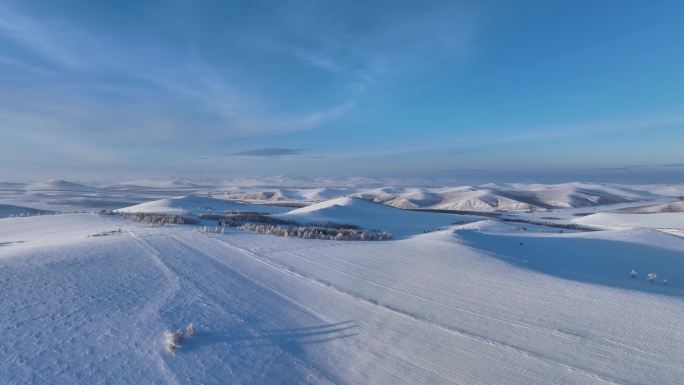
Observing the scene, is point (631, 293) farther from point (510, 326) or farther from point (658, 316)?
point (510, 326)

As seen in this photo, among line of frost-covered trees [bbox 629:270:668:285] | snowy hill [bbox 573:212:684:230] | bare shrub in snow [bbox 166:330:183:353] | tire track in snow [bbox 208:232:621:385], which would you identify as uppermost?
bare shrub in snow [bbox 166:330:183:353]

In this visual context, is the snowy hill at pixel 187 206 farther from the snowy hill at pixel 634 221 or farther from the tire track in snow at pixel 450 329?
the snowy hill at pixel 634 221

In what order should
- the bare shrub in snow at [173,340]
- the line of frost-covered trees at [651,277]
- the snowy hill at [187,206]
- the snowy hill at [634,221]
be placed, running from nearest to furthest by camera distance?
the bare shrub in snow at [173,340], the line of frost-covered trees at [651,277], the snowy hill at [187,206], the snowy hill at [634,221]

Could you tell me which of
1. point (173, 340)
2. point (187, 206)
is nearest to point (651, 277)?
point (173, 340)

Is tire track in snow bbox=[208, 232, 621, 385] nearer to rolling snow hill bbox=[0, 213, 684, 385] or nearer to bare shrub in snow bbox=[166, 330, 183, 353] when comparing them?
rolling snow hill bbox=[0, 213, 684, 385]

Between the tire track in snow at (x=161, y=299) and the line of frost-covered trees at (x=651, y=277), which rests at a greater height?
the tire track in snow at (x=161, y=299)

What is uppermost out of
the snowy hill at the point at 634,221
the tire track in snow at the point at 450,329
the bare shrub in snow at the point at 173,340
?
the bare shrub in snow at the point at 173,340

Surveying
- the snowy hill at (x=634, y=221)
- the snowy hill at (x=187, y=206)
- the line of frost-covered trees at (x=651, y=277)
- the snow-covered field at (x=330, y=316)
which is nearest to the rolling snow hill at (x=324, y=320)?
the snow-covered field at (x=330, y=316)

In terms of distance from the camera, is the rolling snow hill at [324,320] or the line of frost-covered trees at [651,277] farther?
the line of frost-covered trees at [651,277]

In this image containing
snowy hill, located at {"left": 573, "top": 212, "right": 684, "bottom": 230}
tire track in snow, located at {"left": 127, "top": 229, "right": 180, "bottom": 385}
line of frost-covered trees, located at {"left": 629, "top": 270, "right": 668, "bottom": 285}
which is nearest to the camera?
tire track in snow, located at {"left": 127, "top": 229, "right": 180, "bottom": 385}

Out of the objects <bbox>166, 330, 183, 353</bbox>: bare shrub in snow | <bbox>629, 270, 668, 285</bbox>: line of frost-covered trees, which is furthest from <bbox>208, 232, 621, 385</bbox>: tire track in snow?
<bbox>629, 270, 668, 285</bbox>: line of frost-covered trees

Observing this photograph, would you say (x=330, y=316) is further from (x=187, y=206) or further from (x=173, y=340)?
(x=187, y=206)

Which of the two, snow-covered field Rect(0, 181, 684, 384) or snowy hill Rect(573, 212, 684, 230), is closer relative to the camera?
snow-covered field Rect(0, 181, 684, 384)

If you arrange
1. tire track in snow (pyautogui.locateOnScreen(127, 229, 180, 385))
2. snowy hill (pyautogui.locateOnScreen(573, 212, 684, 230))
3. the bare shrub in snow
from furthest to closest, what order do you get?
1. snowy hill (pyautogui.locateOnScreen(573, 212, 684, 230))
2. the bare shrub in snow
3. tire track in snow (pyautogui.locateOnScreen(127, 229, 180, 385))
